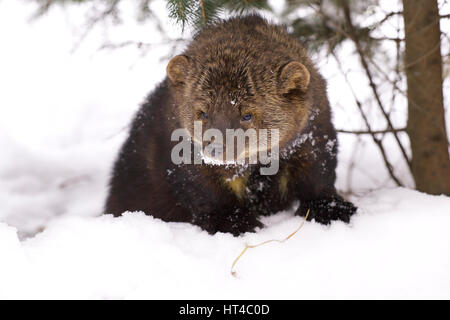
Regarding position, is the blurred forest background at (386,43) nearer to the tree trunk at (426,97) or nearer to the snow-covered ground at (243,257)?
the tree trunk at (426,97)

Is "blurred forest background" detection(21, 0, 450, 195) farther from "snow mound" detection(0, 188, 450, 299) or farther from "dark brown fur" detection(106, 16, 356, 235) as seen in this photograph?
"snow mound" detection(0, 188, 450, 299)

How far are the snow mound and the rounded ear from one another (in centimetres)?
88

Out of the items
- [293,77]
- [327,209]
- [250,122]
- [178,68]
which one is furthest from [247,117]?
[327,209]

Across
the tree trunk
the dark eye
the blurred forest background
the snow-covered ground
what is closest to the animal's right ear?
the blurred forest background

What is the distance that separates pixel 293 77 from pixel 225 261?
119 cm

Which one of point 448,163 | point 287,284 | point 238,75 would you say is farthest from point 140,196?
point 448,163

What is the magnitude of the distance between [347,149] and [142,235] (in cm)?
392

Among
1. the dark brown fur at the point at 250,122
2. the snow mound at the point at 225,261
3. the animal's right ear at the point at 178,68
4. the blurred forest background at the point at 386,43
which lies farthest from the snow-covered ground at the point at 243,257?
the animal's right ear at the point at 178,68

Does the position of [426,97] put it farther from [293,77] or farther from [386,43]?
[293,77]

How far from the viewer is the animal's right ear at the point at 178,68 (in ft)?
9.98

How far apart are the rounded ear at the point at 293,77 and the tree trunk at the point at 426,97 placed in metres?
1.10

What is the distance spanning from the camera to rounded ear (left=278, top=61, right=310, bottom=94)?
283 centimetres

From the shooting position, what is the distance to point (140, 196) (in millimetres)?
3928
